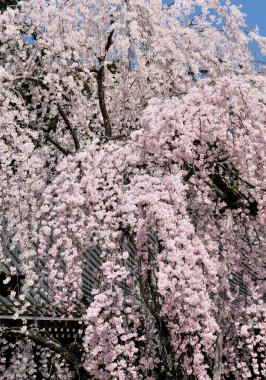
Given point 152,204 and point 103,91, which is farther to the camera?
point 103,91

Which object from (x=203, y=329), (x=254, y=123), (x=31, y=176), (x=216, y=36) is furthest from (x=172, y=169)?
(x=216, y=36)

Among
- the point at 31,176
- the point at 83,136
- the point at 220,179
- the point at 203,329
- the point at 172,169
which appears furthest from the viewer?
the point at 83,136

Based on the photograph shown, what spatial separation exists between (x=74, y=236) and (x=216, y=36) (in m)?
4.77

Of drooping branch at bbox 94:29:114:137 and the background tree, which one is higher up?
drooping branch at bbox 94:29:114:137

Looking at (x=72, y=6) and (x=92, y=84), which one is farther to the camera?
(x=92, y=84)

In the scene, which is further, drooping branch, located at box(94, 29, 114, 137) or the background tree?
drooping branch, located at box(94, 29, 114, 137)

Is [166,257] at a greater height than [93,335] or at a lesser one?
greater

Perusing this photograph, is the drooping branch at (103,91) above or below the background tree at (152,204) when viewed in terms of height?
above

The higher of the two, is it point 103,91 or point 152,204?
point 103,91

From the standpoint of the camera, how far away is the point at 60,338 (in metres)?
9.09

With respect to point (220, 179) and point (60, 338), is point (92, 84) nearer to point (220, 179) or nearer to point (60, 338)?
point (60, 338)

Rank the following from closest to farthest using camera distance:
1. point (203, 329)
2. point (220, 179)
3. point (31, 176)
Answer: point (203, 329), point (220, 179), point (31, 176)

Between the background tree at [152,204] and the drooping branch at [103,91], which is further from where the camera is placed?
the drooping branch at [103,91]

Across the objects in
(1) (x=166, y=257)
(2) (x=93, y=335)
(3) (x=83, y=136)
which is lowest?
(2) (x=93, y=335)
